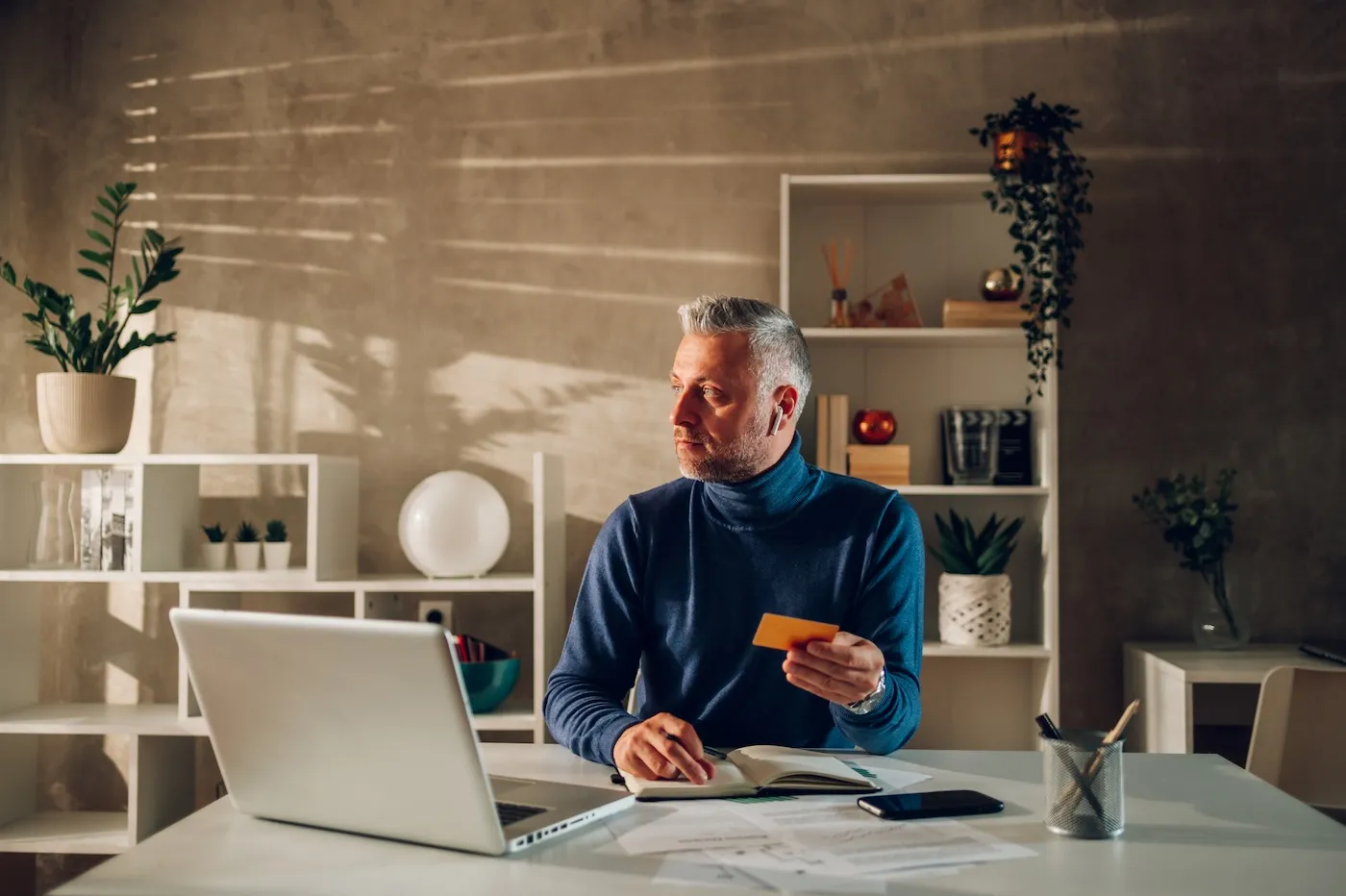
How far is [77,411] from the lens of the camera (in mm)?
2979

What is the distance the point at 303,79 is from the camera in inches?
135

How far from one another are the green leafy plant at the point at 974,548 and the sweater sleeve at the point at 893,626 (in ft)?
3.44

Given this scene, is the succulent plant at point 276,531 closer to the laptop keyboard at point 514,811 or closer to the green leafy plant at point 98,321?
the green leafy plant at point 98,321

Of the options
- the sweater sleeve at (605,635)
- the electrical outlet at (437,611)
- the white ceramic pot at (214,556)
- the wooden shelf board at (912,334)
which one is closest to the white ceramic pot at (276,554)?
the white ceramic pot at (214,556)

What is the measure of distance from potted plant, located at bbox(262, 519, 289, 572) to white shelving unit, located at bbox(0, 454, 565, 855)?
8cm

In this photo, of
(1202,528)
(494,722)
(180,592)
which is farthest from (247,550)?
(1202,528)

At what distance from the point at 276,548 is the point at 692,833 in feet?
7.05

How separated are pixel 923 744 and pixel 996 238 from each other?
1450 millimetres

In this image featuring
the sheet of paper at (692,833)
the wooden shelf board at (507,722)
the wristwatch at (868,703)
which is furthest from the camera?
the wooden shelf board at (507,722)

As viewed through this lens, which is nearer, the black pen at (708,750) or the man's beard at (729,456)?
the black pen at (708,750)

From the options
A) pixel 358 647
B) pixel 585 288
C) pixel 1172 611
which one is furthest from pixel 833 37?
pixel 358 647

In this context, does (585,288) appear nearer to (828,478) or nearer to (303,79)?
(303,79)

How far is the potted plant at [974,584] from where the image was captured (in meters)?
2.98

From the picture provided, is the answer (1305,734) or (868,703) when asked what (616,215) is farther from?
(1305,734)
